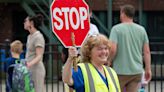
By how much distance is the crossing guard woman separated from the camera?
453cm

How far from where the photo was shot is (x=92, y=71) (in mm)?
4602

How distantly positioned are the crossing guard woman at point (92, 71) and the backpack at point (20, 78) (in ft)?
11.4

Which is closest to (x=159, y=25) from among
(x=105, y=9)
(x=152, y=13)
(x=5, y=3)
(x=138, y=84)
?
(x=152, y=13)

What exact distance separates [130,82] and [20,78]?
170cm

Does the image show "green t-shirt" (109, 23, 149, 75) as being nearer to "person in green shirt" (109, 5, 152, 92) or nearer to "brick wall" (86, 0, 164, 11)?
"person in green shirt" (109, 5, 152, 92)

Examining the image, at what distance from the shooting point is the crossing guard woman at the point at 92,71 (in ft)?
14.9

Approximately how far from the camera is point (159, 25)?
17.2 m

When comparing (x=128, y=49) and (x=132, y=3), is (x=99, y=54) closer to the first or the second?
(x=128, y=49)

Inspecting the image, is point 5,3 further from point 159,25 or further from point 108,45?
point 108,45

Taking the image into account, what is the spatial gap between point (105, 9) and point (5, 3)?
3419 mm

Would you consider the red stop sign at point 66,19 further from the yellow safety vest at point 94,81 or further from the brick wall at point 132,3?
the brick wall at point 132,3

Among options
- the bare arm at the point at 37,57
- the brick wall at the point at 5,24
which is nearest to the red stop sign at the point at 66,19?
the bare arm at the point at 37,57

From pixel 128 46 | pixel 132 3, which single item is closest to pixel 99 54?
pixel 128 46

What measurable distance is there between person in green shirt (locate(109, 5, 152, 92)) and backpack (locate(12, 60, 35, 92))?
138cm
